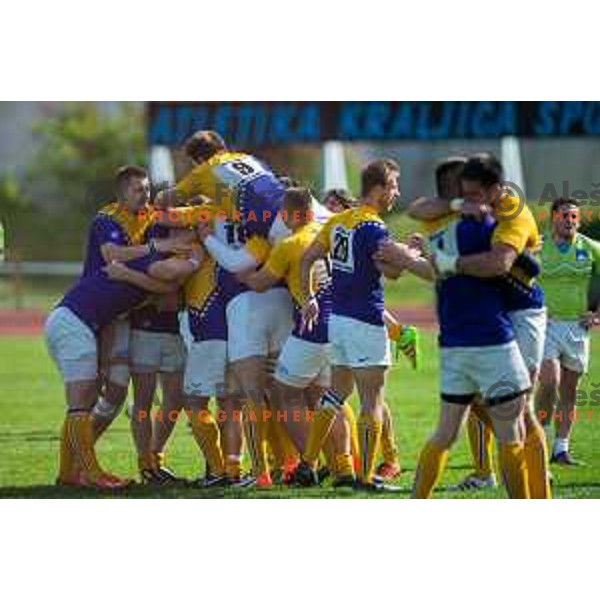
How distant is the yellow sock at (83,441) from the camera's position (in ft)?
31.8

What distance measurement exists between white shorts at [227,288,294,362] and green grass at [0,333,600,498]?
74cm

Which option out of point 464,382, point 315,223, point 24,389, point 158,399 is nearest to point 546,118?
point 315,223

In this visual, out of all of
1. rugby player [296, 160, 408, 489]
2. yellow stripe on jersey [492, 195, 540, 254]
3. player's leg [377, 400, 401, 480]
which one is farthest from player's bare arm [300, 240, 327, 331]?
yellow stripe on jersey [492, 195, 540, 254]

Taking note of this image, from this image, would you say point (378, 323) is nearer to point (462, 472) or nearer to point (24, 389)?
point (462, 472)

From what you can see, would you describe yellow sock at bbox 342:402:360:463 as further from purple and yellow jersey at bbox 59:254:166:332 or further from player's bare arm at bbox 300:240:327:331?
purple and yellow jersey at bbox 59:254:166:332

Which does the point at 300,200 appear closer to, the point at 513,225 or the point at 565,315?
the point at 513,225

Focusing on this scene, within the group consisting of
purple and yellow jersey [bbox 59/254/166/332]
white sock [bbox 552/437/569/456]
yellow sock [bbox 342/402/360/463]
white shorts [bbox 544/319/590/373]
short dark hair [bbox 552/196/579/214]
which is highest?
short dark hair [bbox 552/196/579/214]

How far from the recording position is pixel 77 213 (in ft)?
36.3

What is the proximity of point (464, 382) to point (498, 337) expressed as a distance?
0.83ft

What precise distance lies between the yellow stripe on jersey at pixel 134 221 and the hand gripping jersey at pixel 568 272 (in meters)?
2.21

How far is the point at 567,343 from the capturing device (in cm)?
1057

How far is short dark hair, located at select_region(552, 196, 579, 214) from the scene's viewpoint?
32.7 ft

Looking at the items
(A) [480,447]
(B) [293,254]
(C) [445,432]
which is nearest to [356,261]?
(B) [293,254]

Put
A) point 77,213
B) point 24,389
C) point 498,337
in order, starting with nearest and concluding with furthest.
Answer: point 498,337 < point 77,213 < point 24,389
